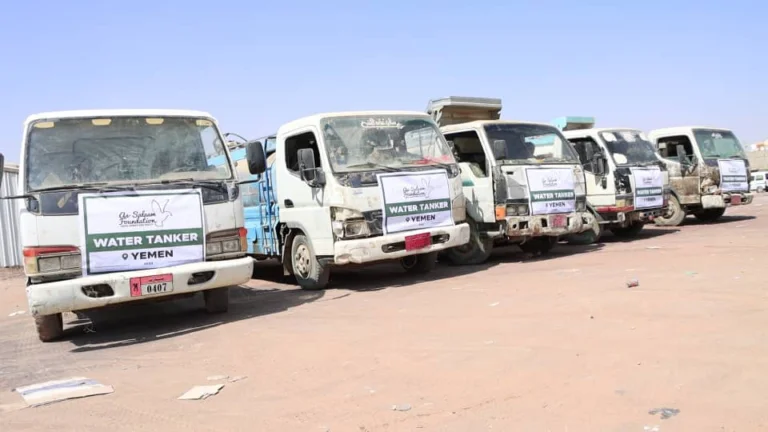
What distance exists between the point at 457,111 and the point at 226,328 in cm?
688

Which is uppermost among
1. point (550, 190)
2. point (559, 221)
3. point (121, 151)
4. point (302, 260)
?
point (121, 151)

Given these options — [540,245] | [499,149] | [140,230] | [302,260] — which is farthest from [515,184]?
[140,230]

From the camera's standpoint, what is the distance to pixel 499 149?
941 cm

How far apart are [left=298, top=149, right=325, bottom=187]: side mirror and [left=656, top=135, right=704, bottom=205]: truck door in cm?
916

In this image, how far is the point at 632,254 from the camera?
945 centimetres

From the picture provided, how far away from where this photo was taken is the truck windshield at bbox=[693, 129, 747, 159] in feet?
45.4

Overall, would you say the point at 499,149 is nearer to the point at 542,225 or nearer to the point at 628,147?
the point at 542,225

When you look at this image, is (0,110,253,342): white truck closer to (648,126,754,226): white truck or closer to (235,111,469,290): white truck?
(235,111,469,290): white truck

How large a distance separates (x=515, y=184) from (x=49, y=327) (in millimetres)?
6297

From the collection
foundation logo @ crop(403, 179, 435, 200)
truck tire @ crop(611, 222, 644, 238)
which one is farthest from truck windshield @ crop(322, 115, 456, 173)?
truck tire @ crop(611, 222, 644, 238)

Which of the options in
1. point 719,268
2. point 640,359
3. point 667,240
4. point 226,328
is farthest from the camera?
point 667,240

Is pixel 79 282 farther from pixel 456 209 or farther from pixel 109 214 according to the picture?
pixel 456 209

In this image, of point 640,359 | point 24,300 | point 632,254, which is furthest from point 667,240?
point 24,300

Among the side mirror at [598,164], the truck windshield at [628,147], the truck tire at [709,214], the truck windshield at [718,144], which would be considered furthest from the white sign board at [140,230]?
the truck tire at [709,214]
